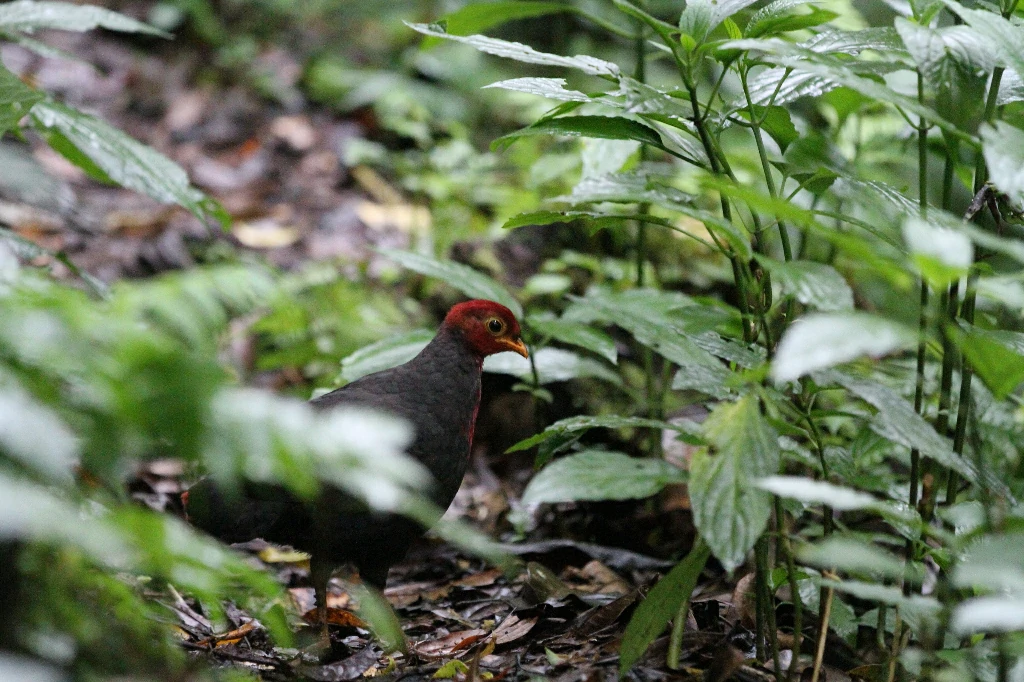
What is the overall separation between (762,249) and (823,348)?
776 millimetres

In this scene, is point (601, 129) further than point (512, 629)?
No

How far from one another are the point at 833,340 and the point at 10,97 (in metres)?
1.89

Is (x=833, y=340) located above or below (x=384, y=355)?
above

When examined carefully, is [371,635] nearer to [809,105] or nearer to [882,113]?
[882,113]

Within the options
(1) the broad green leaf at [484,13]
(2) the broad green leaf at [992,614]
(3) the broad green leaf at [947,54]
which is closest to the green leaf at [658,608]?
(2) the broad green leaf at [992,614]

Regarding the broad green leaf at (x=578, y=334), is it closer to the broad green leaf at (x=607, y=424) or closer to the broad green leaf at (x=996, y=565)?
the broad green leaf at (x=607, y=424)

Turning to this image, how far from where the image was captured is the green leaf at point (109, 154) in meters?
2.81

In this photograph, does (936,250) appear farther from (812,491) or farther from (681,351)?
(681,351)

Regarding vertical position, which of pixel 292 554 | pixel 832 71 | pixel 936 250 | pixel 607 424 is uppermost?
pixel 832 71

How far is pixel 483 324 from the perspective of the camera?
320cm

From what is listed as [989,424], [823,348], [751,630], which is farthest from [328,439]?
[989,424]

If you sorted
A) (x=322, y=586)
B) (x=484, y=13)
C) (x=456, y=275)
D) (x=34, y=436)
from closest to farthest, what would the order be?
(x=34, y=436) → (x=484, y=13) → (x=322, y=586) → (x=456, y=275)

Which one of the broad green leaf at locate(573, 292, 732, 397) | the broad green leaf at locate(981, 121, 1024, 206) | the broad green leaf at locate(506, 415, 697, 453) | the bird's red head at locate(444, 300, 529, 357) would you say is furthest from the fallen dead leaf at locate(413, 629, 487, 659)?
the broad green leaf at locate(981, 121, 1024, 206)

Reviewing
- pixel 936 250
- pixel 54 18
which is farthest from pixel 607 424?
pixel 54 18
